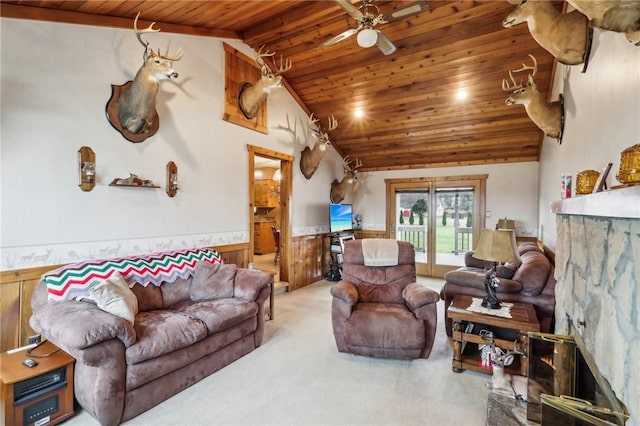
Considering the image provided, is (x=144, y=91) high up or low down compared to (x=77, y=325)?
up

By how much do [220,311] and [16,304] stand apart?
156cm

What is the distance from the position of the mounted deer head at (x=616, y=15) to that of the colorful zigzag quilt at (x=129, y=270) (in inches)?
135

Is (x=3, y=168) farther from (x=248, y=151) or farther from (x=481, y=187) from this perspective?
(x=481, y=187)

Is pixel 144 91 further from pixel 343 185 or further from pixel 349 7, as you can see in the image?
pixel 343 185

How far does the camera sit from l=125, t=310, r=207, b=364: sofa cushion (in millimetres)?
2096

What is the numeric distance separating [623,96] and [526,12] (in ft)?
3.29

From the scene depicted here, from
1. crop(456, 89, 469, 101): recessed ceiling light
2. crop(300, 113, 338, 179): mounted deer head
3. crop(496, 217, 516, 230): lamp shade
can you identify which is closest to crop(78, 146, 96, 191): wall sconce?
crop(300, 113, 338, 179): mounted deer head

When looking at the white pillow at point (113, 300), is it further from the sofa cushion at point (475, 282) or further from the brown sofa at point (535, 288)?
the brown sofa at point (535, 288)

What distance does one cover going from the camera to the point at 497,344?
8.33 feet

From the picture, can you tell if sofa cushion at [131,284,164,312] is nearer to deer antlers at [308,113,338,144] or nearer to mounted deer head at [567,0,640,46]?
mounted deer head at [567,0,640,46]

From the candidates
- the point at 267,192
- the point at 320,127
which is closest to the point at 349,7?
the point at 320,127

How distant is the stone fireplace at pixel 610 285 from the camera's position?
1.00 metres

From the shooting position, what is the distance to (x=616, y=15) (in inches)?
43.7

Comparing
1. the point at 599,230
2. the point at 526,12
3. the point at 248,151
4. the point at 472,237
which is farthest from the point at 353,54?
the point at 472,237
